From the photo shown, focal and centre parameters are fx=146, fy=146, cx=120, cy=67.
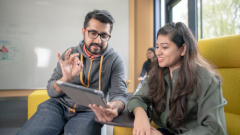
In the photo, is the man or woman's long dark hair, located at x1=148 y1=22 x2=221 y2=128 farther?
the man

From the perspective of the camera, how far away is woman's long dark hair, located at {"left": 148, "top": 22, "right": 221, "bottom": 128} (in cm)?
80

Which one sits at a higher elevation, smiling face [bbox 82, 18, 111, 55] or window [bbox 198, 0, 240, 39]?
window [bbox 198, 0, 240, 39]

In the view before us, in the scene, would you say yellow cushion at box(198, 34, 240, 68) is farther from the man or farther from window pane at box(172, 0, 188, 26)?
window pane at box(172, 0, 188, 26)

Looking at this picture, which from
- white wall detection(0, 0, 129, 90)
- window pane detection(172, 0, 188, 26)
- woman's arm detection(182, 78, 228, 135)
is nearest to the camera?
woman's arm detection(182, 78, 228, 135)

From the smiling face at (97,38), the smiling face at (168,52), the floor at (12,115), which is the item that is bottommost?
the floor at (12,115)

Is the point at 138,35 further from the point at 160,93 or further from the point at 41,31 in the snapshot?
the point at 160,93

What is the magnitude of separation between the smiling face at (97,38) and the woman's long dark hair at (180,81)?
0.45 meters

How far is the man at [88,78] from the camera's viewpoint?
35.9 inches

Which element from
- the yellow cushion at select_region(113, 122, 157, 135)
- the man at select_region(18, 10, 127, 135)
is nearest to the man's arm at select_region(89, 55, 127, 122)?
the man at select_region(18, 10, 127, 135)

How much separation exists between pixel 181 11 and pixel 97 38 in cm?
222

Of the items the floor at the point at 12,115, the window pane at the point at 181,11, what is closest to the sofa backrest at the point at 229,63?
the window pane at the point at 181,11

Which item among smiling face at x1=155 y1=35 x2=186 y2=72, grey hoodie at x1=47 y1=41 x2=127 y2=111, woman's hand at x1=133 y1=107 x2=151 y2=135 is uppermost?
smiling face at x1=155 y1=35 x2=186 y2=72

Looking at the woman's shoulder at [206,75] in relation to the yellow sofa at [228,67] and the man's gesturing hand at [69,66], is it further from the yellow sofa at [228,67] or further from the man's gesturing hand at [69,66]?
the man's gesturing hand at [69,66]

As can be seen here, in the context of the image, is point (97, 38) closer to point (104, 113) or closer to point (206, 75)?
point (104, 113)
